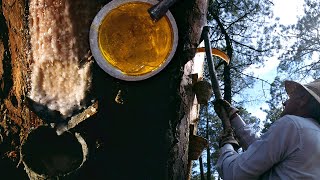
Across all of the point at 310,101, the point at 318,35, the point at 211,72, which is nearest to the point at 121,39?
the point at 211,72

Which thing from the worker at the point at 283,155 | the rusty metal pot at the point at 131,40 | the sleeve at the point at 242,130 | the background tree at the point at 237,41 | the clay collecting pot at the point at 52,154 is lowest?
the clay collecting pot at the point at 52,154

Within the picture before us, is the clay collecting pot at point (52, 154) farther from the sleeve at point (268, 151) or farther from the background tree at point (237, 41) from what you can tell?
the background tree at point (237, 41)

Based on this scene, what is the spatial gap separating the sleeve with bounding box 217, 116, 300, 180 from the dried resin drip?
841mm

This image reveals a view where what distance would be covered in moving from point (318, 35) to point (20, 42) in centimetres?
1974

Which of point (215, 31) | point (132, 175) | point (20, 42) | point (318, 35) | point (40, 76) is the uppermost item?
point (318, 35)

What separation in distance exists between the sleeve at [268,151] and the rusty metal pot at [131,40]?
672mm

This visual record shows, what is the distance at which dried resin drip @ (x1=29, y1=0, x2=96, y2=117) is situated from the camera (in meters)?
1.41

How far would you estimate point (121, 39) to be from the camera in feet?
4.70

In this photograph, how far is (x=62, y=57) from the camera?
1.42 m

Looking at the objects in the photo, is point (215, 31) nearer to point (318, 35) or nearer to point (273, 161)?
point (318, 35)

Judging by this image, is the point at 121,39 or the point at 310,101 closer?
the point at 121,39

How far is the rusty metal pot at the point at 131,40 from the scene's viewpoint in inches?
55.0

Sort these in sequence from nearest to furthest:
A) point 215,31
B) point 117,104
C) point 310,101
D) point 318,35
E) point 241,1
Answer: point 117,104
point 310,101
point 215,31
point 241,1
point 318,35

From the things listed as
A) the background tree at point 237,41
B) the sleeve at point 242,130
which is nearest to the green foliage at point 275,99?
the background tree at point 237,41
